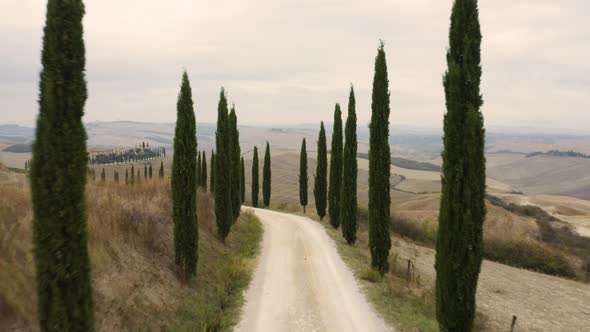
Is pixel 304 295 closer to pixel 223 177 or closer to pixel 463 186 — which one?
pixel 463 186

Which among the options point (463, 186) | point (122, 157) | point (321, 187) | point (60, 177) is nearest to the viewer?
point (60, 177)

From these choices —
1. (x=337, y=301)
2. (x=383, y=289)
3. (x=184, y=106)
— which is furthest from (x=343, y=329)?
(x=184, y=106)

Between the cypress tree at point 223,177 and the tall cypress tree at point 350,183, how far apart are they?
332 inches

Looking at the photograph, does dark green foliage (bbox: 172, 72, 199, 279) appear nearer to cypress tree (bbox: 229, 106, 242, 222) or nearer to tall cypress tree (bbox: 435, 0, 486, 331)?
tall cypress tree (bbox: 435, 0, 486, 331)

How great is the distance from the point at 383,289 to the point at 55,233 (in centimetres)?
1338

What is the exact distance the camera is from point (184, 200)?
1517cm

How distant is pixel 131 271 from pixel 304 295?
6.93 metres

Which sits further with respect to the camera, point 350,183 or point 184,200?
point 350,183

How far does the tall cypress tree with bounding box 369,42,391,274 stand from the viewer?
18.7m

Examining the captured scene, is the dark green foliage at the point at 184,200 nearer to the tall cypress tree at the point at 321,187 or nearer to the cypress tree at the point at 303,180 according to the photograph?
the tall cypress tree at the point at 321,187

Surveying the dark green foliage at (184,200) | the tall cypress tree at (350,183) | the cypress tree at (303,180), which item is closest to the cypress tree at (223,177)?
the dark green foliage at (184,200)

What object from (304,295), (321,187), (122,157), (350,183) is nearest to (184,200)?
(304,295)

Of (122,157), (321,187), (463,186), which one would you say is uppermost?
(463,186)

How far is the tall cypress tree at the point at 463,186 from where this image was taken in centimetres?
1074
